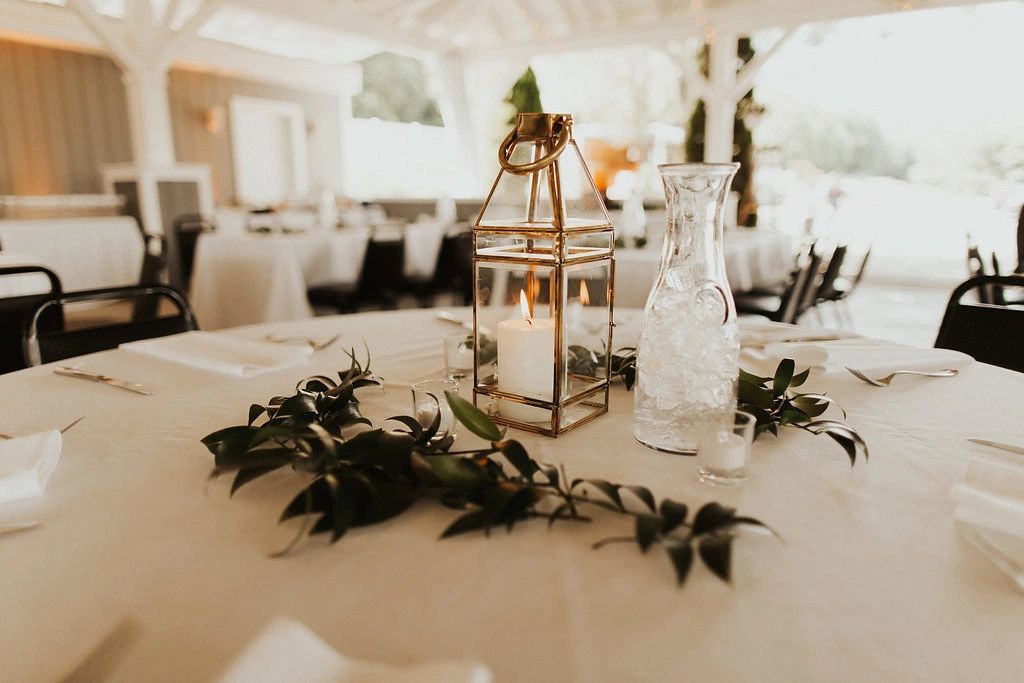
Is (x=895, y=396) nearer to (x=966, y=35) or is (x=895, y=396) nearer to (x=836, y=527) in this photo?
(x=836, y=527)

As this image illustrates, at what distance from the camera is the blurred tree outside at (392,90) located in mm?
16297

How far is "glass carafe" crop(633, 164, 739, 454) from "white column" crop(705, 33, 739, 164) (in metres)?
7.44

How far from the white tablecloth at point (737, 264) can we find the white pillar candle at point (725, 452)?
1.63 metres

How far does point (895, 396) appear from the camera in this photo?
0.94 m

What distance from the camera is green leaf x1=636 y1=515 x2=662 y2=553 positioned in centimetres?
49

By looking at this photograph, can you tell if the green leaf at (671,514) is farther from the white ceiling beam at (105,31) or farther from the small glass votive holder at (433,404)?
the white ceiling beam at (105,31)

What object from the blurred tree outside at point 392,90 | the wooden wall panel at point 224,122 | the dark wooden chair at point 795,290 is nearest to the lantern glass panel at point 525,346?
the dark wooden chair at point 795,290

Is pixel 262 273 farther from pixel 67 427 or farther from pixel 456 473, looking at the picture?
pixel 456 473

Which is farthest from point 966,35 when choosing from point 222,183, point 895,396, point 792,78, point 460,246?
point 222,183

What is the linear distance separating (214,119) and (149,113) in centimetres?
313

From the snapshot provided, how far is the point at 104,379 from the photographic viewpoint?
1.00 m

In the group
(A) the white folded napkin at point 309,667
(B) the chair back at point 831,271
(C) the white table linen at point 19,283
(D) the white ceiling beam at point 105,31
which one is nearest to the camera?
(A) the white folded napkin at point 309,667

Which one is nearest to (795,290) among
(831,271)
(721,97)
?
(831,271)

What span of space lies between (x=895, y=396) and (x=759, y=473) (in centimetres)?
42
